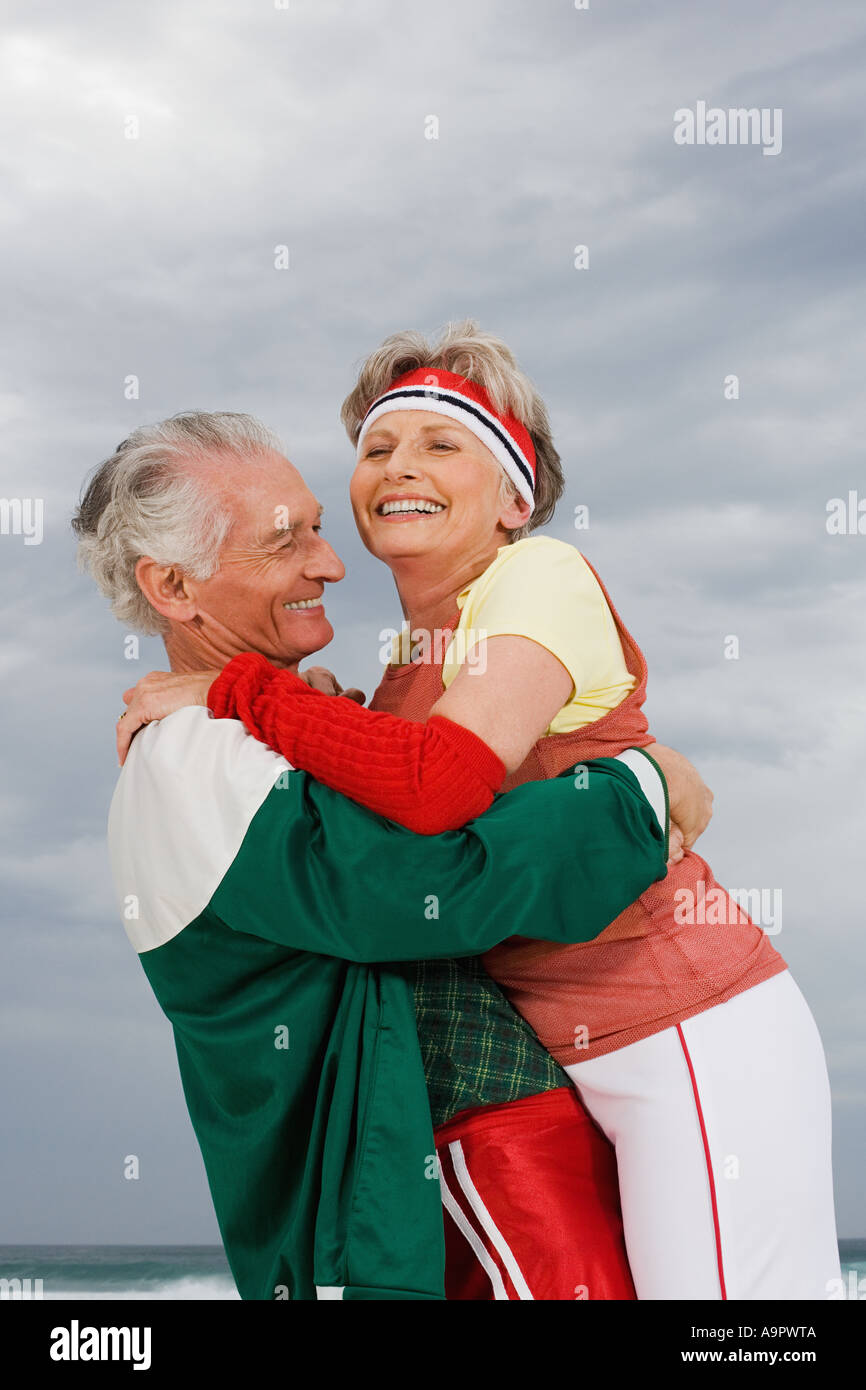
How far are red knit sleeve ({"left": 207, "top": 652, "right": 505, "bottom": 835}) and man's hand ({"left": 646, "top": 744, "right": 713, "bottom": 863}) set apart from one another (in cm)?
52

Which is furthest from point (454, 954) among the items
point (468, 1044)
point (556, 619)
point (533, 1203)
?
point (556, 619)

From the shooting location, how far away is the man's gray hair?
2754 mm

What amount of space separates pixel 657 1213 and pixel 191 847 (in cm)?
111

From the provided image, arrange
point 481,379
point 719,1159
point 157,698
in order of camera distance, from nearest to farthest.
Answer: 1. point 719,1159
2. point 157,698
3. point 481,379

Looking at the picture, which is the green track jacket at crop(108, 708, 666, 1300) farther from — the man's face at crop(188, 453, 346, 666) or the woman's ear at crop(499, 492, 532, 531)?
the woman's ear at crop(499, 492, 532, 531)

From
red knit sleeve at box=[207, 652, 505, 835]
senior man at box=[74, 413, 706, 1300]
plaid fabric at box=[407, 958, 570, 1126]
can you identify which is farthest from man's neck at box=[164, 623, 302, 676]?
plaid fabric at box=[407, 958, 570, 1126]

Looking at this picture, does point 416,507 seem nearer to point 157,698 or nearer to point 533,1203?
point 157,698

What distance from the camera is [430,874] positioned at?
2.17m

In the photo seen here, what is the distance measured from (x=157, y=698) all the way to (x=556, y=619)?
0.81 m

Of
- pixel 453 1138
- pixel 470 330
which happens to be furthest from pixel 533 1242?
pixel 470 330

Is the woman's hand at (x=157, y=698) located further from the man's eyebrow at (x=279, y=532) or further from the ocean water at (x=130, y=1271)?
the ocean water at (x=130, y=1271)

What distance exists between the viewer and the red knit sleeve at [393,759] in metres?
2.15

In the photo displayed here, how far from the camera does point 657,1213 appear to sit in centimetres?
241
